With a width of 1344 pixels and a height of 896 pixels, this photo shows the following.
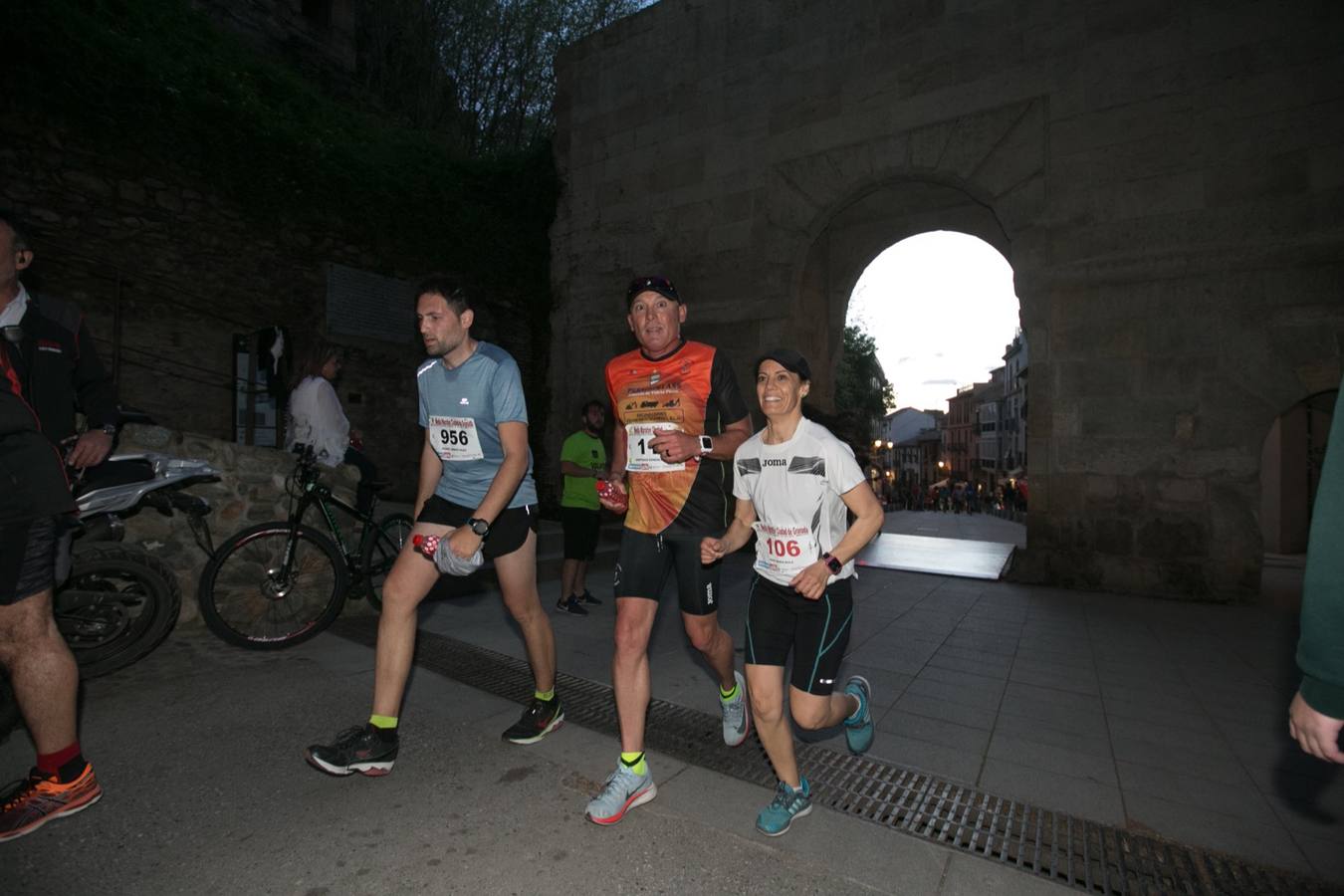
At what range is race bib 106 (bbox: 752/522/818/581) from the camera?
249 cm

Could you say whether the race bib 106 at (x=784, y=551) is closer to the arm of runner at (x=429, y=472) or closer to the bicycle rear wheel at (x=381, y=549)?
the arm of runner at (x=429, y=472)

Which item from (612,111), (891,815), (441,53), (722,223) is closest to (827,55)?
(722,223)

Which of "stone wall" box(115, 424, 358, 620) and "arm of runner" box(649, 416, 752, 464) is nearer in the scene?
"arm of runner" box(649, 416, 752, 464)

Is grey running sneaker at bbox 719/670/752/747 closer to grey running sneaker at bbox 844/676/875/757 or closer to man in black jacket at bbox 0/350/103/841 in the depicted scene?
grey running sneaker at bbox 844/676/875/757

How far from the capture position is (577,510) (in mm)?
6145

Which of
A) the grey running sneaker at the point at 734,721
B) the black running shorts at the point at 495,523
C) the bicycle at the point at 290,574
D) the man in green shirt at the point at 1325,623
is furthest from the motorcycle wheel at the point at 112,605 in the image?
the man in green shirt at the point at 1325,623

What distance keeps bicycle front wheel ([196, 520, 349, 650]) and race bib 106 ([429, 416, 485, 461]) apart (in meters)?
2.23

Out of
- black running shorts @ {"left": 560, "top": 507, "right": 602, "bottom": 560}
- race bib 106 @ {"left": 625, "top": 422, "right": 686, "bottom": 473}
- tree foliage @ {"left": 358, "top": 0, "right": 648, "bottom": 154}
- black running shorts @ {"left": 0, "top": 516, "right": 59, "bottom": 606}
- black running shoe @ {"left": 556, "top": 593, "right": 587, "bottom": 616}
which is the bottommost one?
black running shoe @ {"left": 556, "top": 593, "right": 587, "bottom": 616}

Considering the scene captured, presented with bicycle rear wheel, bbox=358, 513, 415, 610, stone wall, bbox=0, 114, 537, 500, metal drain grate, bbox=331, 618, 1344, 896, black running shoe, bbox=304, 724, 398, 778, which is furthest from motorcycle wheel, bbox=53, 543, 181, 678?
stone wall, bbox=0, 114, 537, 500

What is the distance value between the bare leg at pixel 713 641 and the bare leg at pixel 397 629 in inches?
45.6

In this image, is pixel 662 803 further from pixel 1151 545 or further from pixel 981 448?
pixel 981 448

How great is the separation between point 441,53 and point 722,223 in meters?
13.2

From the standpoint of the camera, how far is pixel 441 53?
18281 millimetres

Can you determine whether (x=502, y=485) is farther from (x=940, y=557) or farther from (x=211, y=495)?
(x=940, y=557)
